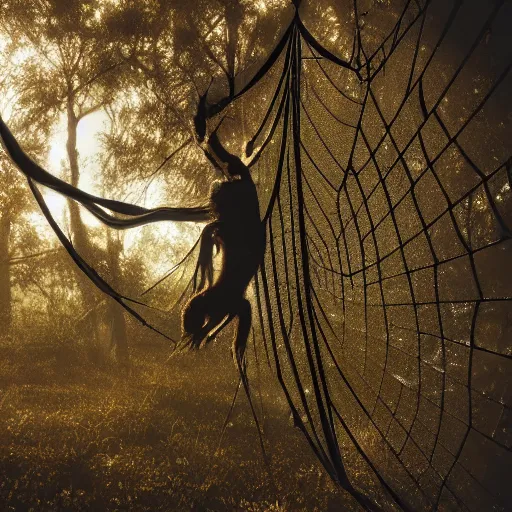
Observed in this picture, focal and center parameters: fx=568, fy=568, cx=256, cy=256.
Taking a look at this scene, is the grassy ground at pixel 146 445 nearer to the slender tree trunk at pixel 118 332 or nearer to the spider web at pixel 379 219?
the slender tree trunk at pixel 118 332

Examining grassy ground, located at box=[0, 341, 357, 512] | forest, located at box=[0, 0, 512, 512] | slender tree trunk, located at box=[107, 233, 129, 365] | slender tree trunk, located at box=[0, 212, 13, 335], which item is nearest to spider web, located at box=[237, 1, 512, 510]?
forest, located at box=[0, 0, 512, 512]

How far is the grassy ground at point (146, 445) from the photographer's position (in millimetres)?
2498

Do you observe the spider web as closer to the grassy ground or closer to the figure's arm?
the figure's arm

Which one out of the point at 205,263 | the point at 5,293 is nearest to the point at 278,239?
the point at 205,263

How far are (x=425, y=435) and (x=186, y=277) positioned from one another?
818 millimetres

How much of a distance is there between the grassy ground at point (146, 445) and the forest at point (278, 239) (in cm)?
2

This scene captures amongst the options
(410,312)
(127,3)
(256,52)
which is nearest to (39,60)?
(127,3)

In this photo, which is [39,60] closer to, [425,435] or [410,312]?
[410,312]

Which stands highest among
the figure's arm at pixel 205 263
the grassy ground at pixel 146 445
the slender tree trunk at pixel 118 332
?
the figure's arm at pixel 205 263

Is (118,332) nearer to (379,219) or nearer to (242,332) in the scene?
(379,219)

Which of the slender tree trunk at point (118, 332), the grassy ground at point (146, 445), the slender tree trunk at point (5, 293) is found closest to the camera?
the grassy ground at point (146, 445)

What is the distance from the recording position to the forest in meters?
0.98

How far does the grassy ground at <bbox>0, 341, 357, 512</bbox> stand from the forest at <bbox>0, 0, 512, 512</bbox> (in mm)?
17

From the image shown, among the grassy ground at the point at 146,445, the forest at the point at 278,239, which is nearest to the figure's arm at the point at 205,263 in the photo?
the forest at the point at 278,239
